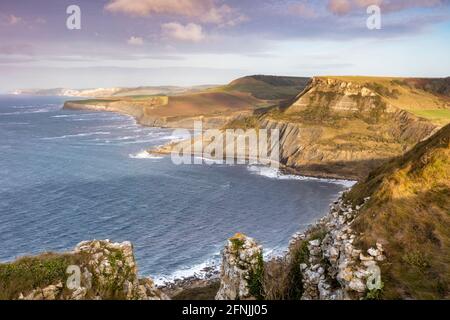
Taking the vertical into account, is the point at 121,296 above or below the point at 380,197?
below

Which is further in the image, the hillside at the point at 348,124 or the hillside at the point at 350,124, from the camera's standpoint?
the hillside at the point at 350,124

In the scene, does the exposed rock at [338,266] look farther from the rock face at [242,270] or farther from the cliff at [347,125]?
the cliff at [347,125]

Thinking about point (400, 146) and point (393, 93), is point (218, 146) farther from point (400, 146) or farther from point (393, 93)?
point (393, 93)

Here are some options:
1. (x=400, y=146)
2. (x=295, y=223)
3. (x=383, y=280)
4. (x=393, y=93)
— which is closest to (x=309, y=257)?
(x=383, y=280)

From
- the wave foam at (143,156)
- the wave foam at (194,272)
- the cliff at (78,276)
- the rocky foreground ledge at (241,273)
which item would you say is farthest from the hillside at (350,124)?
the cliff at (78,276)

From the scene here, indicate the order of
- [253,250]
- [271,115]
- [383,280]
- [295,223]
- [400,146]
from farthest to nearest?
1. [271,115]
2. [400,146]
3. [295,223]
4. [253,250]
5. [383,280]

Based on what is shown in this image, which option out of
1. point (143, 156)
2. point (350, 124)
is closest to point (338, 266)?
point (143, 156)
